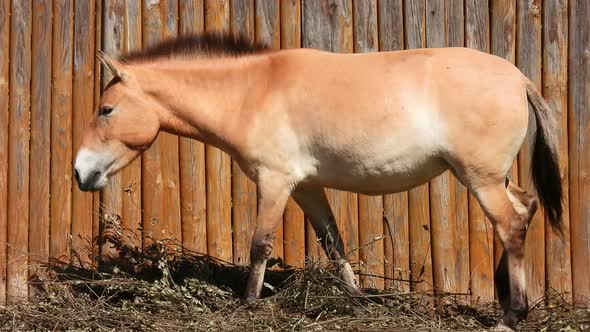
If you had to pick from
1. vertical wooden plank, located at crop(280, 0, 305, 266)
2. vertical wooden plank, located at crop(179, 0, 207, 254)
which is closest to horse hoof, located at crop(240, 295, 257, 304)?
vertical wooden plank, located at crop(280, 0, 305, 266)

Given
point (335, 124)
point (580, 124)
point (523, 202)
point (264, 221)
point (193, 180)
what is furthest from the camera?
point (193, 180)

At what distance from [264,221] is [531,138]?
86.3 inches

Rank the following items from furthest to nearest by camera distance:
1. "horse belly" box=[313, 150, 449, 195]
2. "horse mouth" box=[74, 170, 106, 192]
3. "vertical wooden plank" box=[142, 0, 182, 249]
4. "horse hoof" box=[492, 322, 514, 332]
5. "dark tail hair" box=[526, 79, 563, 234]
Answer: "vertical wooden plank" box=[142, 0, 182, 249], "horse mouth" box=[74, 170, 106, 192], "dark tail hair" box=[526, 79, 563, 234], "horse belly" box=[313, 150, 449, 195], "horse hoof" box=[492, 322, 514, 332]

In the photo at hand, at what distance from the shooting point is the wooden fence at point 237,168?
6758 millimetres

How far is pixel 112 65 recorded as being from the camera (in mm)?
6000

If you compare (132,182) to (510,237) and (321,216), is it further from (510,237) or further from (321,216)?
(510,237)

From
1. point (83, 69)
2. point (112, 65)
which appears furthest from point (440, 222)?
point (83, 69)

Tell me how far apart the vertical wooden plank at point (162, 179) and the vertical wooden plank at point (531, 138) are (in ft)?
8.52

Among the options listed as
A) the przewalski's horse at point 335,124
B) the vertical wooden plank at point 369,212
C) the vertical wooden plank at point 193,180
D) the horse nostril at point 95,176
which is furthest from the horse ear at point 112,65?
the vertical wooden plank at point 369,212

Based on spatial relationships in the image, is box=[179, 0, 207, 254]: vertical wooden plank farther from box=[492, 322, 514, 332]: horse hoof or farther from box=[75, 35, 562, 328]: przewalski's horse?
box=[492, 322, 514, 332]: horse hoof

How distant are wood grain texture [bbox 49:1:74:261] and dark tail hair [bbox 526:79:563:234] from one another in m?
3.44

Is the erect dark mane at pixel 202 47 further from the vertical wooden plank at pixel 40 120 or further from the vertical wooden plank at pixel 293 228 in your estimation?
the vertical wooden plank at pixel 40 120

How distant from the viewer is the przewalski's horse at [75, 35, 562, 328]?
559cm

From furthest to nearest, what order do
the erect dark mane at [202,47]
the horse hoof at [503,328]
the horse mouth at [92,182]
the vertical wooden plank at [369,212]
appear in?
the vertical wooden plank at [369,212] → the erect dark mane at [202,47] → the horse mouth at [92,182] → the horse hoof at [503,328]
